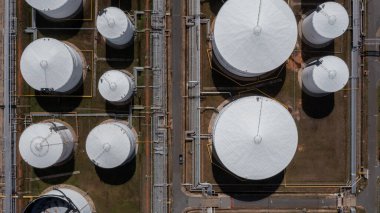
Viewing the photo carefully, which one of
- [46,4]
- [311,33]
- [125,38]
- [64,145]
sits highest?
[46,4]

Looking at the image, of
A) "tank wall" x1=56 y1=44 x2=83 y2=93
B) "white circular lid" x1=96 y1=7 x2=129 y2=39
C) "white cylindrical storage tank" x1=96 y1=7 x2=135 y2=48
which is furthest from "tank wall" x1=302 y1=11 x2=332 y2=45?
"tank wall" x1=56 y1=44 x2=83 y2=93

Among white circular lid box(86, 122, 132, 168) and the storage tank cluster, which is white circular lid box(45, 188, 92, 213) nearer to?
the storage tank cluster

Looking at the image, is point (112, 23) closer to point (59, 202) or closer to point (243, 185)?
point (59, 202)

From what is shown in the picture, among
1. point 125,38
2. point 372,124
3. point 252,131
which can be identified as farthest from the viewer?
point 372,124

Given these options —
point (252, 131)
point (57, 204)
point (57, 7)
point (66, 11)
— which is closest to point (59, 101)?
point (66, 11)

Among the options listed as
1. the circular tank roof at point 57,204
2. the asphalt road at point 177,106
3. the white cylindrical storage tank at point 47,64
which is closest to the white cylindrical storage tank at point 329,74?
the asphalt road at point 177,106

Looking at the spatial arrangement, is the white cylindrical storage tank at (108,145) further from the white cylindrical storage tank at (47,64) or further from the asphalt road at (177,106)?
the white cylindrical storage tank at (47,64)
